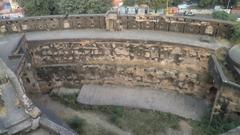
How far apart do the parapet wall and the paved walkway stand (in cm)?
335

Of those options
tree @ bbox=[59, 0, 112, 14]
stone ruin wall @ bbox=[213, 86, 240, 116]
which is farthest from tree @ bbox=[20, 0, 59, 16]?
stone ruin wall @ bbox=[213, 86, 240, 116]

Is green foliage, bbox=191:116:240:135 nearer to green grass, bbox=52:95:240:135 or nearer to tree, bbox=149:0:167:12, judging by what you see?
green grass, bbox=52:95:240:135

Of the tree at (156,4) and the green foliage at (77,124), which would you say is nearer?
the green foliage at (77,124)

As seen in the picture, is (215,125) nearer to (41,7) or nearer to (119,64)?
(119,64)

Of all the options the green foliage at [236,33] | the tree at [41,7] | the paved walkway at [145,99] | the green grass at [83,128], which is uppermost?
the tree at [41,7]

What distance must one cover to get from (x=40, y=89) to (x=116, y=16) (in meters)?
5.56

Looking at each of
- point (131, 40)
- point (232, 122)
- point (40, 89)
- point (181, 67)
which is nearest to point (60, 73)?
point (40, 89)

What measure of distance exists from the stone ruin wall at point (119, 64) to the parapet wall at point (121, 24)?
1642mm

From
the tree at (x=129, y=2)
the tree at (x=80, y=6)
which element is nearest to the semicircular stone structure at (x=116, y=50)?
the tree at (x=80, y=6)

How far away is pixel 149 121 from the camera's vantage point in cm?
1214

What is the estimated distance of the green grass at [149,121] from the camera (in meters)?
11.4

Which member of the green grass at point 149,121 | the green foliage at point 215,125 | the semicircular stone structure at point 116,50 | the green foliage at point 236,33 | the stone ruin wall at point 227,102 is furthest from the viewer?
the semicircular stone structure at point 116,50

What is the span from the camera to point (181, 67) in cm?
1334

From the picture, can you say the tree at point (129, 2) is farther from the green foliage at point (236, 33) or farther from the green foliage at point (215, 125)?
the green foliage at point (215, 125)
